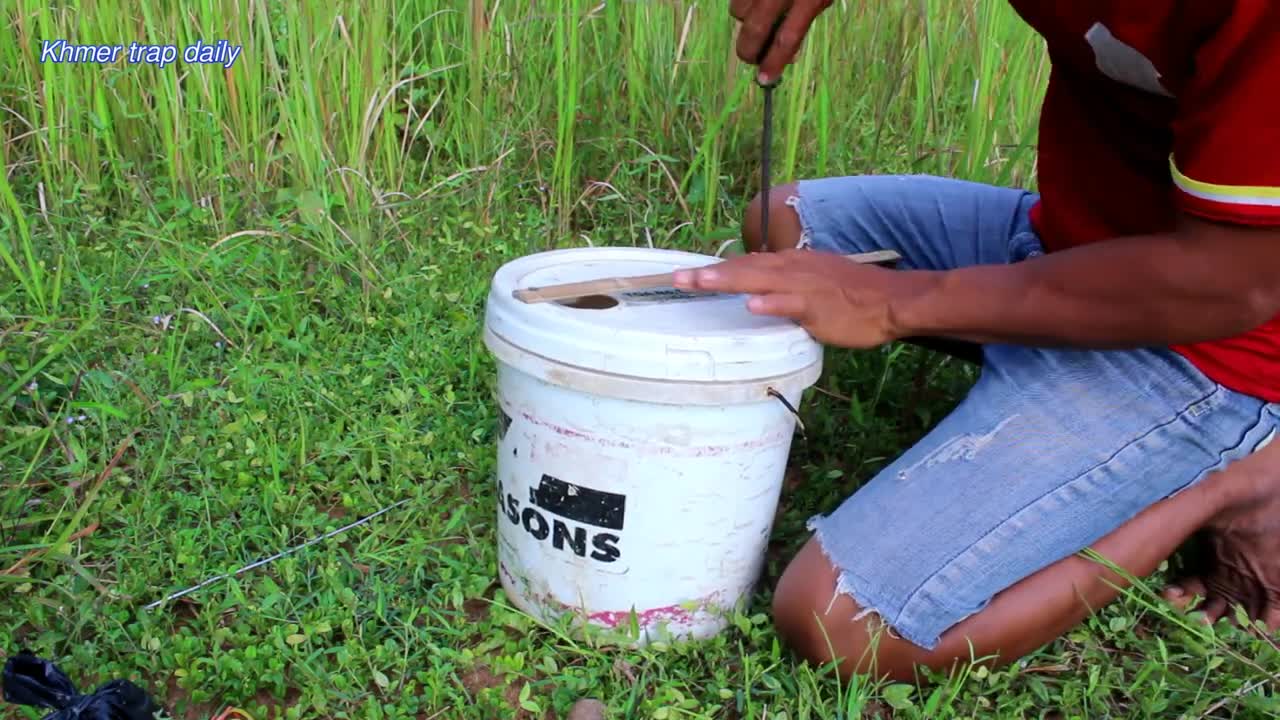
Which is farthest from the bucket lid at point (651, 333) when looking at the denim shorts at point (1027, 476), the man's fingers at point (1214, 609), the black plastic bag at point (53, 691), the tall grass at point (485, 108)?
the tall grass at point (485, 108)

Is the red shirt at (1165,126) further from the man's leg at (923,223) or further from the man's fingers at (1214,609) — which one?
the man's fingers at (1214,609)

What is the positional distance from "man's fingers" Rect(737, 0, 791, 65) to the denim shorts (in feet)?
1.82

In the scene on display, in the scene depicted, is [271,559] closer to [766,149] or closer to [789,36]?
[766,149]

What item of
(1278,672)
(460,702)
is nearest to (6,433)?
(460,702)

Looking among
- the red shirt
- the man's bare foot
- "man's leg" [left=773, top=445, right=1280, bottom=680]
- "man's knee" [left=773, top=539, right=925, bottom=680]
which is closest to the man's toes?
the man's bare foot

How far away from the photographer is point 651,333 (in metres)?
1.25

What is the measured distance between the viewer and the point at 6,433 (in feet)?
5.55

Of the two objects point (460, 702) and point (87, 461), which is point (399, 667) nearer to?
point (460, 702)

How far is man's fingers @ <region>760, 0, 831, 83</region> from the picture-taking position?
5.21 feet

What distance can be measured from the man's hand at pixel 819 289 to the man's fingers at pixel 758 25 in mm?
465

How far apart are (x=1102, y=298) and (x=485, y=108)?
64.0 inches

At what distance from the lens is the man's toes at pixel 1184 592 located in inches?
61.9

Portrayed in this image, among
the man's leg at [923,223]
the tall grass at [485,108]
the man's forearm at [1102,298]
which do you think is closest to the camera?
the man's forearm at [1102,298]

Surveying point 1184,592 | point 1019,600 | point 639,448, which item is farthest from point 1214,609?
point 639,448
